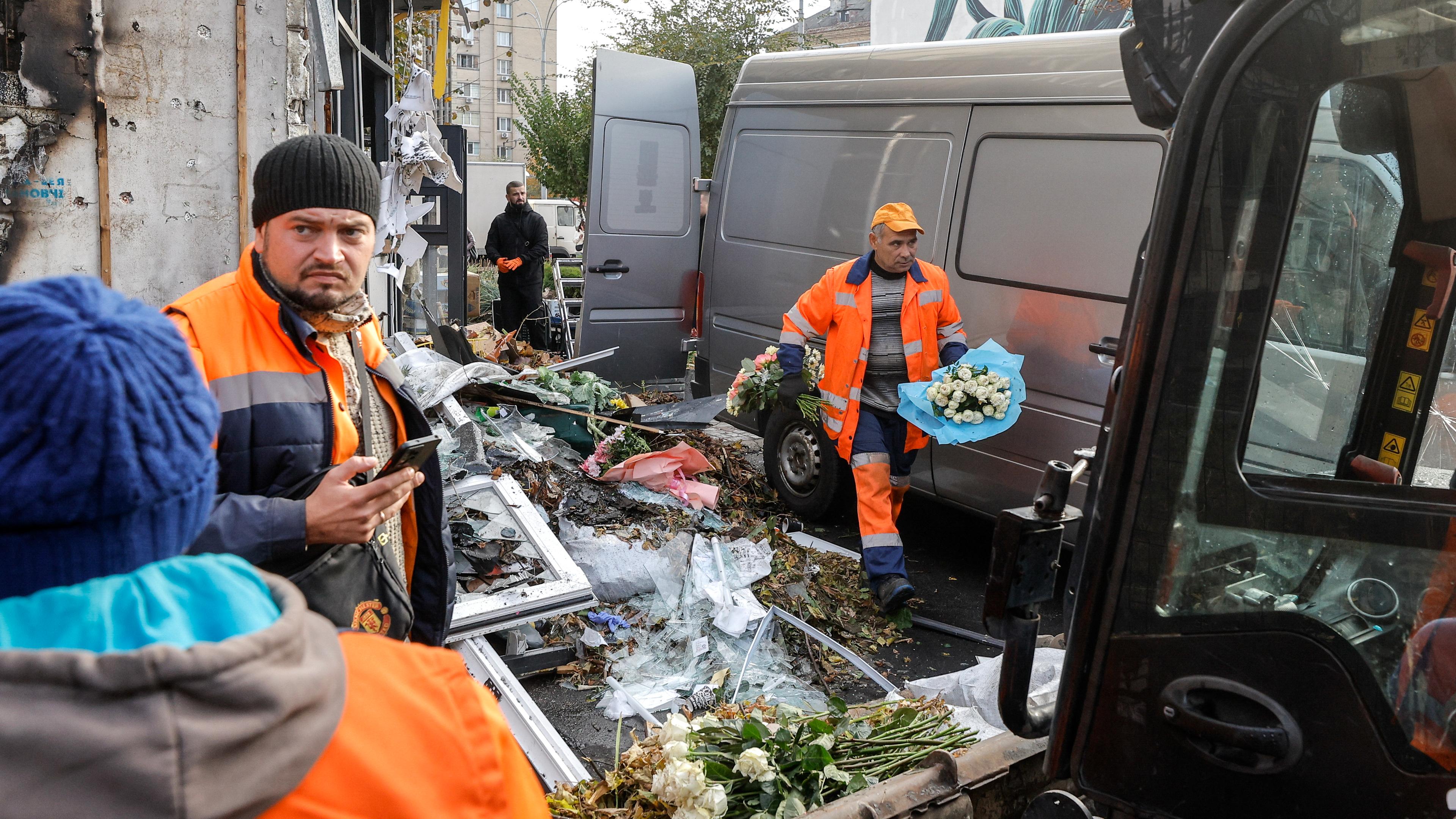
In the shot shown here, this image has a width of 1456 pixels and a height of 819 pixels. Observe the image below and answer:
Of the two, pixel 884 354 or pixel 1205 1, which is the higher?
pixel 1205 1

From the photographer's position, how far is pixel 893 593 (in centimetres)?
468

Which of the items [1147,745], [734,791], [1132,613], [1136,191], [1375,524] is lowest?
[734,791]

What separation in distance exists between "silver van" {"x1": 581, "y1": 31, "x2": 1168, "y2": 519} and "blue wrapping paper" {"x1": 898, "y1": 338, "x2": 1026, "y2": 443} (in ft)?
0.95

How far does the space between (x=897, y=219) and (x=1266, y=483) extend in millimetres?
3513

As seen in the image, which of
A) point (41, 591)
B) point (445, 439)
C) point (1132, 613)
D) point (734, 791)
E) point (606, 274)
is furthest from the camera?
point (606, 274)

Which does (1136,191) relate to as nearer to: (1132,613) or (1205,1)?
(1205,1)

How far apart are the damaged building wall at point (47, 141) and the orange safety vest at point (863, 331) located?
10.5ft

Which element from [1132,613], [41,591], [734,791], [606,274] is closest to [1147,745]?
[1132,613]

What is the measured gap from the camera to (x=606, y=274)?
7.79 meters

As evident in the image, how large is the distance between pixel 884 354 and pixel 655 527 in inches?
56.4

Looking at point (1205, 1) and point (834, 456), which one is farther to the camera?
point (834, 456)

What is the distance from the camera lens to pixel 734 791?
97.7 inches

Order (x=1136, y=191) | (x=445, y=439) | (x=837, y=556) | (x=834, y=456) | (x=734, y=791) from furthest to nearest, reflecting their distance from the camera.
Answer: (x=834, y=456) < (x=837, y=556) < (x=445, y=439) < (x=1136, y=191) < (x=734, y=791)

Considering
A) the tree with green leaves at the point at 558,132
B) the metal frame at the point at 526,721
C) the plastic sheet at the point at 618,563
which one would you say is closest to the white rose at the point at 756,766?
the metal frame at the point at 526,721
